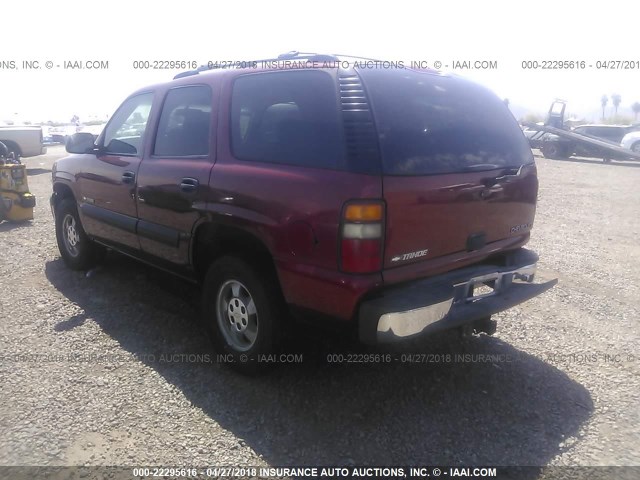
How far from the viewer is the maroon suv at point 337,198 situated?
2.67 m

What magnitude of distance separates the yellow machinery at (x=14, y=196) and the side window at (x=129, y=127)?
4.11 m

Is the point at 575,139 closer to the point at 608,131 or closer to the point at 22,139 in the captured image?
the point at 608,131

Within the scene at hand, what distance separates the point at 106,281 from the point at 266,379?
2.63 metres

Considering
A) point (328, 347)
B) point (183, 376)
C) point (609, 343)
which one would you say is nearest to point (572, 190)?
point (609, 343)

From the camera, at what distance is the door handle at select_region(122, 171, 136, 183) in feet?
13.6

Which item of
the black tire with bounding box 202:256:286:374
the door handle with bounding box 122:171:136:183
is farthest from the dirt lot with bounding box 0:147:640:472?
the door handle with bounding box 122:171:136:183

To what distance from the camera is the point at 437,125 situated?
2.99 m

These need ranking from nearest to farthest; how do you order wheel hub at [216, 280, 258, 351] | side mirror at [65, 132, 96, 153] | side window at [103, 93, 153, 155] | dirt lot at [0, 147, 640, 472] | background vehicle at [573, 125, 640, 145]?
dirt lot at [0, 147, 640, 472]
wheel hub at [216, 280, 258, 351]
side window at [103, 93, 153, 155]
side mirror at [65, 132, 96, 153]
background vehicle at [573, 125, 640, 145]

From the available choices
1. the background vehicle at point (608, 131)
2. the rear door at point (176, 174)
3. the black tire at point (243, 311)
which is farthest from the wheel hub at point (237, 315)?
the background vehicle at point (608, 131)

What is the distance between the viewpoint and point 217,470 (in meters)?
2.56

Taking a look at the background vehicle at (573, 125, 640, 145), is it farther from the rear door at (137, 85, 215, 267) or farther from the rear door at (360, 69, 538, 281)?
the rear door at (137, 85, 215, 267)

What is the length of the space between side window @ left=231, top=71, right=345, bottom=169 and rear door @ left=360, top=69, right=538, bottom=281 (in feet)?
0.83

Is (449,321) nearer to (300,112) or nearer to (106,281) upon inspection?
(300,112)

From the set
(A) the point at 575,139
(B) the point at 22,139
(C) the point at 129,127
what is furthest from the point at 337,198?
(A) the point at 575,139
